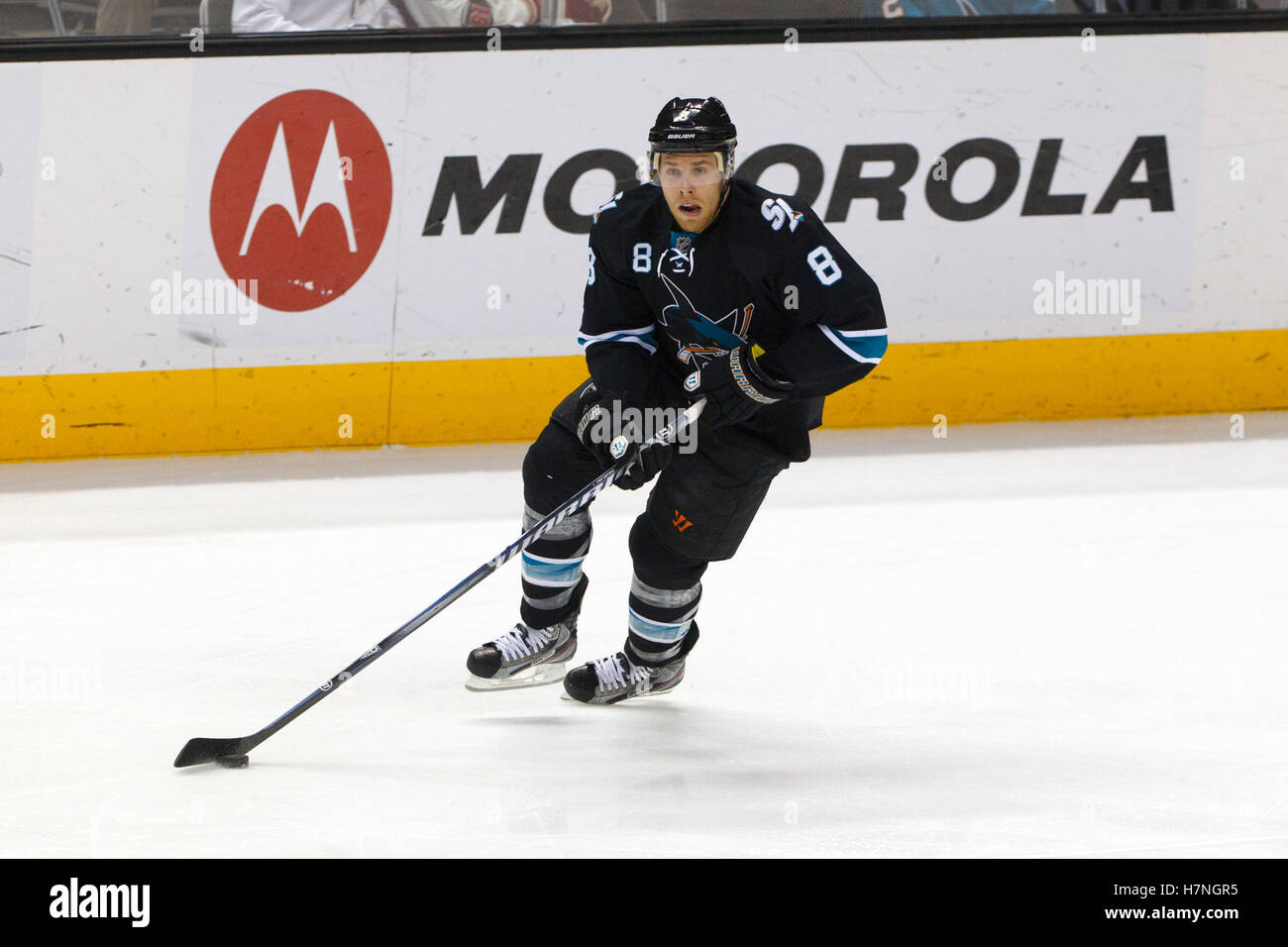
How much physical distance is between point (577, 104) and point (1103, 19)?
1.81 meters

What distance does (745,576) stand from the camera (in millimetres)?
3512

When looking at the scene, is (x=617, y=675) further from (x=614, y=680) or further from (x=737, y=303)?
(x=737, y=303)

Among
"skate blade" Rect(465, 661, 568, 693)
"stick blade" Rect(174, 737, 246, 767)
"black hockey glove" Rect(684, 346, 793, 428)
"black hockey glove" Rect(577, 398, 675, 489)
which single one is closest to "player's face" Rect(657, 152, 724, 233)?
"black hockey glove" Rect(684, 346, 793, 428)

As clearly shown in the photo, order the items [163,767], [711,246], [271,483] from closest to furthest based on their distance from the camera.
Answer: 1. [163,767]
2. [711,246]
3. [271,483]

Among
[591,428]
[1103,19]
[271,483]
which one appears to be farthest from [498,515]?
[1103,19]

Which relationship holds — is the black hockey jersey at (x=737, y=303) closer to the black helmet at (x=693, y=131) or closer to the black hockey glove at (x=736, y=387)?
the black hockey glove at (x=736, y=387)

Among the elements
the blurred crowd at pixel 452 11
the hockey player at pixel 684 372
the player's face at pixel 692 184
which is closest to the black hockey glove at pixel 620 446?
the hockey player at pixel 684 372

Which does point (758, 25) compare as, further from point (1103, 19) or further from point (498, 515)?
point (498, 515)

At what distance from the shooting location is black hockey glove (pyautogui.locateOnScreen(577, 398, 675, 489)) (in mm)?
2486

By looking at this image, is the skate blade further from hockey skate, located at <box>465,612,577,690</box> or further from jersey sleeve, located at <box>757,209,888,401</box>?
jersey sleeve, located at <box>757,209,888,401</box>

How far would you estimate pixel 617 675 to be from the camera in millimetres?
2688

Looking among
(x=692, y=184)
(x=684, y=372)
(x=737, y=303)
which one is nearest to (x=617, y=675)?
(x=684, y=372)

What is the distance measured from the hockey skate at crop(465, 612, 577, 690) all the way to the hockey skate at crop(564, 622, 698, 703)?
0.34 feet

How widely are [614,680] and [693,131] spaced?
0.99 m
